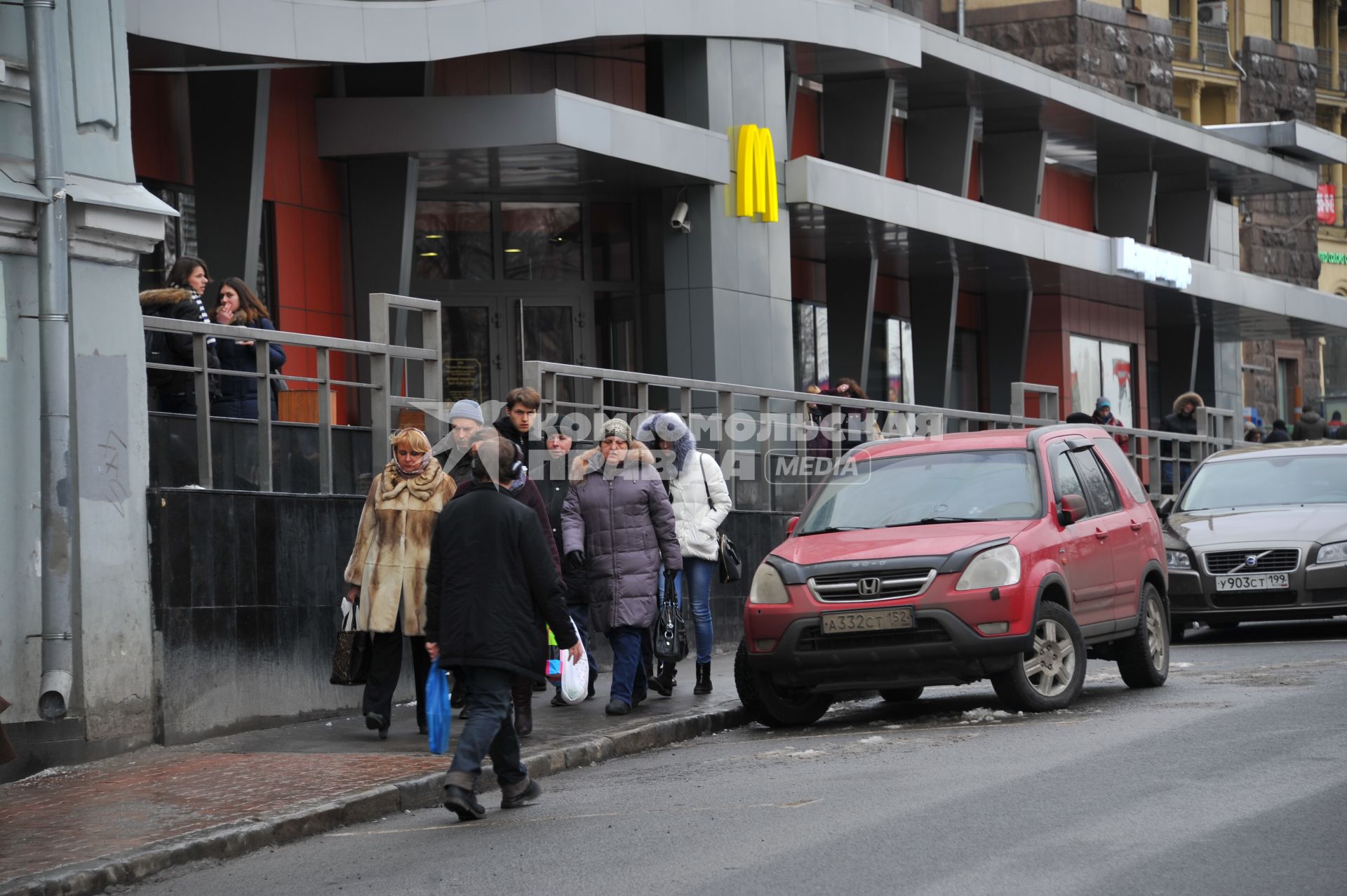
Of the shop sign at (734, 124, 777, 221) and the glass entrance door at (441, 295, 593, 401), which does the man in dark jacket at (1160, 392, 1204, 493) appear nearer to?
the shop sign at (734, 124, 777, 221)

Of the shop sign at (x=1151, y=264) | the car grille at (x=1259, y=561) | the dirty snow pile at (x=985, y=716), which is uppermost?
the shop sign at (x=1151, y=264)

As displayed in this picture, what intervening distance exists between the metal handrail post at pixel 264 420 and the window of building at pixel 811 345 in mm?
16564

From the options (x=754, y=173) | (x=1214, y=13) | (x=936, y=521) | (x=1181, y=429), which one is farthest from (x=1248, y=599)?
(x=1214, y=13)

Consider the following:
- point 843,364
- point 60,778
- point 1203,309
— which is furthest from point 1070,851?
point 1203,309

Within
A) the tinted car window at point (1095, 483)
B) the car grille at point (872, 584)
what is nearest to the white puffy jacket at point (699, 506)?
the car grille at point (872, 584)

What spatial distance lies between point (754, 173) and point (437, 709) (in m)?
14.5

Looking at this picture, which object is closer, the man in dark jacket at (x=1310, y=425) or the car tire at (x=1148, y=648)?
the car tire at (x=1148, y=648)

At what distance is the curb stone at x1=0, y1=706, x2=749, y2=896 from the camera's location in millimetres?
7516

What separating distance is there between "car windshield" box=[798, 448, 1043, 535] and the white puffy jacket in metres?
0.86

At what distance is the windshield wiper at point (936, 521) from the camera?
11.8 m

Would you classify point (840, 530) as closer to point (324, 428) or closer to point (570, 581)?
point (570, 581)

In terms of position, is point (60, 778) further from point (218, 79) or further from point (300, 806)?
point (218, 79)

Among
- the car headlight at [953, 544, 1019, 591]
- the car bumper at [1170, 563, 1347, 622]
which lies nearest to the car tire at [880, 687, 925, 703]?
the car headlight at [953, 544, 1019, 591]

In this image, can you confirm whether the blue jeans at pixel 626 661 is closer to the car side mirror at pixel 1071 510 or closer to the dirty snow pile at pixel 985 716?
the dirty snow pile at pixel 985 716
